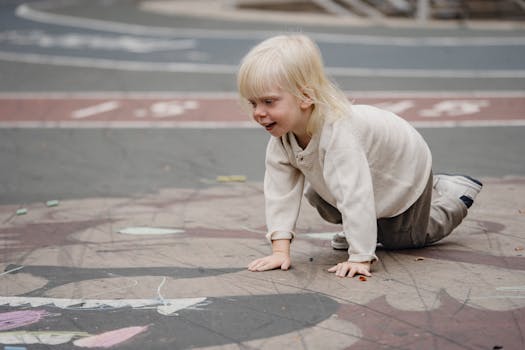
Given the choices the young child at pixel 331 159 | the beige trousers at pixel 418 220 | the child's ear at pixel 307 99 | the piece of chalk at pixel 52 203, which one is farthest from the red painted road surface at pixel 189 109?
the child's ear at pixel 307 99

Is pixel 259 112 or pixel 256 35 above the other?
pixel 259 112

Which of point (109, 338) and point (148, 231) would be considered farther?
point (148, 231)

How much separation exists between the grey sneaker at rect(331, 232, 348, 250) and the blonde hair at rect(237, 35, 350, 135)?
70 centimetres

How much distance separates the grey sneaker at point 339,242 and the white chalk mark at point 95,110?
16.1 feet

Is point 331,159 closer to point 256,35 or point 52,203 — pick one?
point 52,203

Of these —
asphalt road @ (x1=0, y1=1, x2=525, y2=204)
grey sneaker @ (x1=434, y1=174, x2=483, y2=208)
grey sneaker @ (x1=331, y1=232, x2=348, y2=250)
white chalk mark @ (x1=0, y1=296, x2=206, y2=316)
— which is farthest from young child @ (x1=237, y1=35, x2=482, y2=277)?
asphalt road @ (x1=0, y1=1, x2=525, y2=204)

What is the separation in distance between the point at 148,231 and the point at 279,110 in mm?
1448

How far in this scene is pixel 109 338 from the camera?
10.7 feet

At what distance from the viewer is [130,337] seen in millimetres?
3277

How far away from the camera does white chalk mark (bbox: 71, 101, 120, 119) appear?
8.93 metres

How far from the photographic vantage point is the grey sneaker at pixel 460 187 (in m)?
4.50

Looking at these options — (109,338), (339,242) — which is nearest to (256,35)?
(339,242)

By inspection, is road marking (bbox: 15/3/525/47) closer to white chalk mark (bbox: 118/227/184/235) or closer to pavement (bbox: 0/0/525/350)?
pavement (bbox: 0/0/525/350)

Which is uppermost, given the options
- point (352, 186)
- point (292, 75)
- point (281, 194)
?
point (292, 75)
